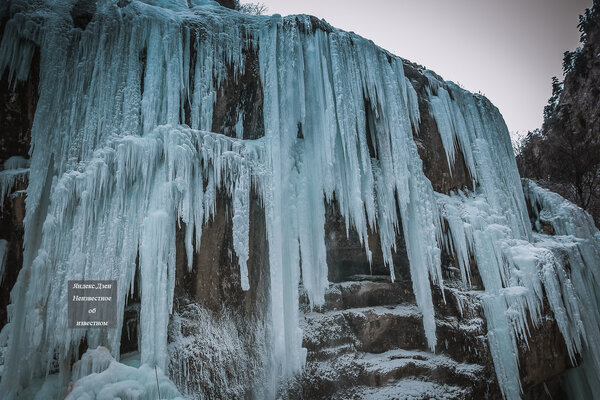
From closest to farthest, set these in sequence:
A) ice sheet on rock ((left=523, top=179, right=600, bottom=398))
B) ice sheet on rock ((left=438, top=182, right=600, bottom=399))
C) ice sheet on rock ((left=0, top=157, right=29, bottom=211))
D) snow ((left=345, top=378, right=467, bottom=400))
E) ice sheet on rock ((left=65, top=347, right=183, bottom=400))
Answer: ice sheet on rock ((left=65, top=347, right=183, bottom=400))
ice sheet on rock ((left=0, top=157, right=29, bottom=211))
snow ((left=345, top=378, right=467, bottom=400))
ice sheet on rock ((left=438, top=182, right=600, bottom=399))
ice sheet on rock ((left=523, top=179, right=600, bottom=398))

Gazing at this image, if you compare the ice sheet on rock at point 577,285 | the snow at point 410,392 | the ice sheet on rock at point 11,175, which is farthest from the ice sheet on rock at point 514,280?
the ice sheet on rock at point 11,175

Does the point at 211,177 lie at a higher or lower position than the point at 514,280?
higher

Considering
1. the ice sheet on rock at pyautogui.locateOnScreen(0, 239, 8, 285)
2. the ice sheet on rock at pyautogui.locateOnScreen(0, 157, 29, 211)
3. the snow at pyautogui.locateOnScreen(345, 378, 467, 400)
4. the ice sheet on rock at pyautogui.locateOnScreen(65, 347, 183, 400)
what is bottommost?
the snow at pyautogui.locateOnScreen(345, 378, 467, 400)

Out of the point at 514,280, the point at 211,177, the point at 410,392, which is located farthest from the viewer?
the point at 514,280

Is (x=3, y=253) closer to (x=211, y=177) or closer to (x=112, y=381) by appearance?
(x=112, y=381)

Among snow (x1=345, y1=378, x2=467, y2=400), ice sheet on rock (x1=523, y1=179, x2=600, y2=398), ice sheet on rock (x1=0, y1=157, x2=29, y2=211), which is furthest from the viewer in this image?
ice sheet on rock (x1=523, y1=179, x2=600, y2=398)

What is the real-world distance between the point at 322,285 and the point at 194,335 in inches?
74.2

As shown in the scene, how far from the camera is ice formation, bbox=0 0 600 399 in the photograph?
4.00m

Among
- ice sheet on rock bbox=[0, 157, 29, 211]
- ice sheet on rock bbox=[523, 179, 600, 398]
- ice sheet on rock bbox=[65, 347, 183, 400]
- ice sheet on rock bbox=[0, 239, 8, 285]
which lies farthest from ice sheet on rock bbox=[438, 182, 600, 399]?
ice sheet on rock bbox=[0, 239, 8, 285]

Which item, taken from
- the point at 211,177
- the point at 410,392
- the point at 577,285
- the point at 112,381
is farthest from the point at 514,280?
the point at 112,381

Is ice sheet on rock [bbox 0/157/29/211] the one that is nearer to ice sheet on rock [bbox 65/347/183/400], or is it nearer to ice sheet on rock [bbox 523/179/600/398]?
ice sheet on rock [bbox 65/347/183/400]

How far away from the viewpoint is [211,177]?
477 centimetres

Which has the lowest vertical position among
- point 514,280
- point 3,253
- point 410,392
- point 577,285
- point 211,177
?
point 410,392

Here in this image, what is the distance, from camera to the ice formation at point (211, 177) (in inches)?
158
